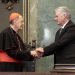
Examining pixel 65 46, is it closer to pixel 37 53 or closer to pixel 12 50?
pixel 37 53

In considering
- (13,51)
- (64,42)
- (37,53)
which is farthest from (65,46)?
(13,51)

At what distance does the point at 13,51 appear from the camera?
644 cm

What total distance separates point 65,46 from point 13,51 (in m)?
0.87

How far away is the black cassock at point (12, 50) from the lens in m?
6.39

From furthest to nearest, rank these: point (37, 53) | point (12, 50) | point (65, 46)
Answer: point (37, 53) < point (12, 50) < point (65, 46)

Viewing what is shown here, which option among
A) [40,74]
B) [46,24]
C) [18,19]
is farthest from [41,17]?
[40,74]

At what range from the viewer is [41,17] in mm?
8969

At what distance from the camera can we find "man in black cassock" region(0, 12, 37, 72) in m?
6.40

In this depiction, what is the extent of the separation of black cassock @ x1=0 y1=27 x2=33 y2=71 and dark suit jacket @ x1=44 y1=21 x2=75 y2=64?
0.52m

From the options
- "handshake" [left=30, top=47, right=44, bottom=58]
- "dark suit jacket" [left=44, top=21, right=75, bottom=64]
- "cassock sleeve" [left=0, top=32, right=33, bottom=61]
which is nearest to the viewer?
"dark suit jacket" [left=44, top=21, right=75, bottom=64]

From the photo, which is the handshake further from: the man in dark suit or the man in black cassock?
the man in dark suit

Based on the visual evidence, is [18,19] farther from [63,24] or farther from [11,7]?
[11,7]

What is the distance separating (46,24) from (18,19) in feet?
7.56

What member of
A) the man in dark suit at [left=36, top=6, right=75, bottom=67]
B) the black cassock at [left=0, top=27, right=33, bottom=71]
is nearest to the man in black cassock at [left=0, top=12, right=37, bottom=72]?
the black cassock at [left=0, top=27, right=33, bottom=71]
